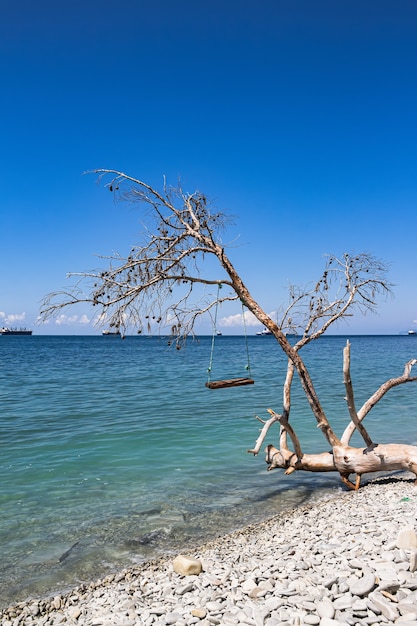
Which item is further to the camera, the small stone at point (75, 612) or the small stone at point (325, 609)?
the small stone at point (75, 612)

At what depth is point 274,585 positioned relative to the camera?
5340 millimetres

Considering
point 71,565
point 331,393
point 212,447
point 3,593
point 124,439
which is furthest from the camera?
point 331,393

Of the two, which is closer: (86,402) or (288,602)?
(288,602)

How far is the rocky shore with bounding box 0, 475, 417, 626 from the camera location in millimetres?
4629

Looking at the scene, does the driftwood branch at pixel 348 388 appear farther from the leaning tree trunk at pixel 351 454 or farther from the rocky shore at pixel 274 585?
the rocky shore at pixel 274 585

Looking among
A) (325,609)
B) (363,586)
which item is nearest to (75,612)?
(325,609)

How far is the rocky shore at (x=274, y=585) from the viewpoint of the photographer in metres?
4.63

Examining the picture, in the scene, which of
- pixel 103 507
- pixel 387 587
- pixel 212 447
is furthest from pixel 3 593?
pixel 212 447

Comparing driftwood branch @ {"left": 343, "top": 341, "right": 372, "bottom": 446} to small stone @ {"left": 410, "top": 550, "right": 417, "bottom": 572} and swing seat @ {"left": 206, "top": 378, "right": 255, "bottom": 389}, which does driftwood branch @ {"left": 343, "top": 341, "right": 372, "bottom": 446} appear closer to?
swing seat @ {"left": 206, "top": 378, "right": 255, "bottom": 389}

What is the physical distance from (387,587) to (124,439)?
12.1 meters

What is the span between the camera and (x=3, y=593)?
21.6 feet

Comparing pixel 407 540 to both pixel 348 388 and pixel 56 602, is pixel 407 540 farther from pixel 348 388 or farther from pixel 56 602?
pixel 56 602

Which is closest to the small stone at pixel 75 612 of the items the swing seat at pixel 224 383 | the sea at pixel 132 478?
the sea at pixel 132 478

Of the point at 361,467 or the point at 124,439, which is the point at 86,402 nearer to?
the point at 124,439
